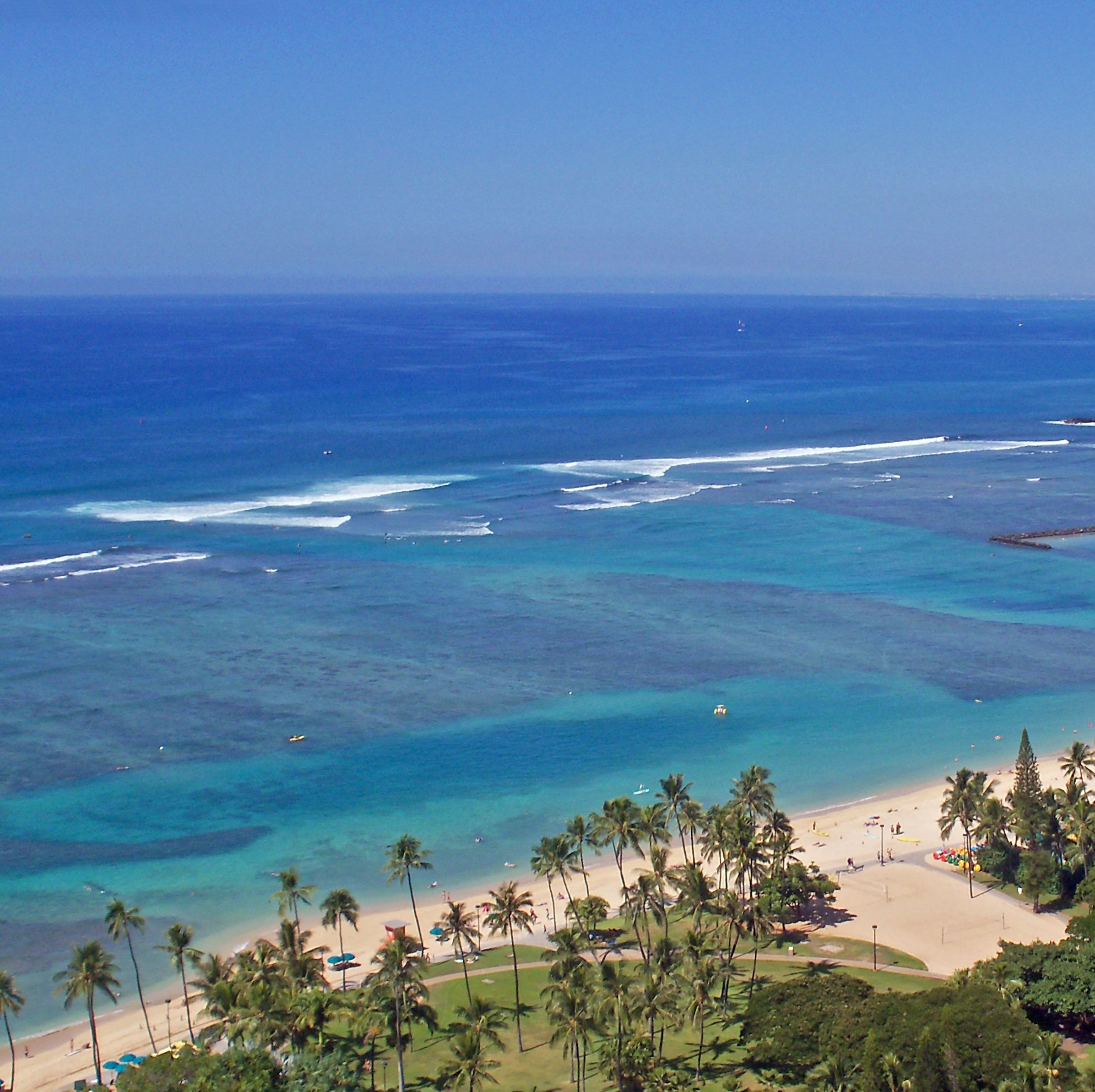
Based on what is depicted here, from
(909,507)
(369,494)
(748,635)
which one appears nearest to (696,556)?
(748,635)

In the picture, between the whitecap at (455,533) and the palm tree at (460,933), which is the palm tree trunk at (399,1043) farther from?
the whitecap at (455,533)

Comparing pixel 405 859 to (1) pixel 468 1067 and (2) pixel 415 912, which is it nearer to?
(2) pixel 415 912

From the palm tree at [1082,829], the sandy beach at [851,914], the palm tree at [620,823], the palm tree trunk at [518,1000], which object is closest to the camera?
the palm tree trunk at [518,1000]

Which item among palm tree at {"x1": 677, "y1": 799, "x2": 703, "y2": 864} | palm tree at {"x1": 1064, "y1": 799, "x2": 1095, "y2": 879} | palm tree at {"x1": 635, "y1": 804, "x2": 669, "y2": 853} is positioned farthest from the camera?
palm tree at {"x1": 1064, "y1": 799, "x2": 1095, "y2": 879}

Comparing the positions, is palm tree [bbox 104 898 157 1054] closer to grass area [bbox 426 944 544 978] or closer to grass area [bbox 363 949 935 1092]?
grass area [bbox 363 949 935 1092]

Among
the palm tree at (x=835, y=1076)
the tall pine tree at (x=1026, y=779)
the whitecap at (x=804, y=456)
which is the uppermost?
the whitecap at (x=804, y=456)

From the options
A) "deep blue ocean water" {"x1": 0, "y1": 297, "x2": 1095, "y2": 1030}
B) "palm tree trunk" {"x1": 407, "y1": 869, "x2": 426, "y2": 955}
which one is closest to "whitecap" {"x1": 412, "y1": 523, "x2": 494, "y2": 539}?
"deep blue ocean water" {"x1": 0, "y1": 297, "x2": 1095, "y2": 1030}

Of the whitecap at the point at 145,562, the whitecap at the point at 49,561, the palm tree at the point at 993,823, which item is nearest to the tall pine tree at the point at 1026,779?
the palm tree at the point at 993,823
